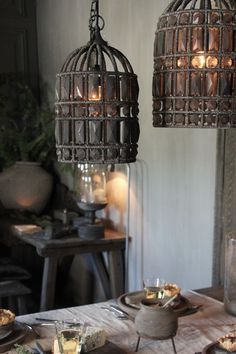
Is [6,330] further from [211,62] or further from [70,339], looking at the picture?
[211,62]

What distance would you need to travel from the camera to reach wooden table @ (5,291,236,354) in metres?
1.68

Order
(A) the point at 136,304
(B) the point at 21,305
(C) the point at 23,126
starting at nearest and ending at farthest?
(A) the point at 136,304, (B) the point at 21,305, (C) the point at 23,126

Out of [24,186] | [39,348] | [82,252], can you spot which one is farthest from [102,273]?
[39,348]

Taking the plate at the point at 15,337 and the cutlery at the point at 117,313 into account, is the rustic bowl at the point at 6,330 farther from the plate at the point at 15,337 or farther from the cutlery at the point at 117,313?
the cutlery at the point at 117,313

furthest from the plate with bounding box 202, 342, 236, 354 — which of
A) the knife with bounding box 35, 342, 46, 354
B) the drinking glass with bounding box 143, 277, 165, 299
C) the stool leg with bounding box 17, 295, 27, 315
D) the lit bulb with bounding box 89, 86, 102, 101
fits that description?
the stool leg with bounding box 17, 295, 27, 315

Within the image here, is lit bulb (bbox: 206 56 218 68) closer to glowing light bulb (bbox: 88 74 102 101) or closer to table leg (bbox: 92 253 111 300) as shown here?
glowing light bulb (bbox: 88 74 102 101)

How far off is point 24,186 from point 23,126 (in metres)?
0.68

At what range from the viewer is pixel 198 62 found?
139 centimetres

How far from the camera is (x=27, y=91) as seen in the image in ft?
15.3

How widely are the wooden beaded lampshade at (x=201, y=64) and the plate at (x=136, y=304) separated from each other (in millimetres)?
785

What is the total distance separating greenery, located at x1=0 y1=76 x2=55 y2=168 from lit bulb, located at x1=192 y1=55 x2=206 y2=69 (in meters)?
2.96

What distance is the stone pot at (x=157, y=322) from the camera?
1.60 metres

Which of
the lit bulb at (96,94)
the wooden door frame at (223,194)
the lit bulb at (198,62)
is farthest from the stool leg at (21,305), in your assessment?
the lit bulb at (198,62)

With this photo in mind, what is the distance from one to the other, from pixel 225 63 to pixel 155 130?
1865 mm
